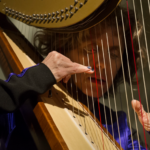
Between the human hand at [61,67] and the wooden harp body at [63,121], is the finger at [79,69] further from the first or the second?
the wooden harp body at [63,121]

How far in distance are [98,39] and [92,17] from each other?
0.20 meters

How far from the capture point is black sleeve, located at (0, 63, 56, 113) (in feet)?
2.15

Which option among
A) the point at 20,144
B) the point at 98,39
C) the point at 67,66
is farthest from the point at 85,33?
the point at 20,144

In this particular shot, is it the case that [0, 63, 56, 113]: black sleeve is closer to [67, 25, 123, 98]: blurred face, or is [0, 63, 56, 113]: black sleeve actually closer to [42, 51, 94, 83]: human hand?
[42, 51, 94, 83]: human hand

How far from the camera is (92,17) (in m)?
0.73

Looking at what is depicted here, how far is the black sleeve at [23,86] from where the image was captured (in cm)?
65

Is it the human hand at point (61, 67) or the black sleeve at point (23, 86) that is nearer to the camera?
the black sleeve at point (23, 86)

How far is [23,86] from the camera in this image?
0.68 m

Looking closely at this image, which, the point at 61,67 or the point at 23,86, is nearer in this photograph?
the point at 23,86

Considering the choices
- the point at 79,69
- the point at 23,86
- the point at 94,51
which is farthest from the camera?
the point at 94,51

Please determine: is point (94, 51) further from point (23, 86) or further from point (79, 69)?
point (23, 86)

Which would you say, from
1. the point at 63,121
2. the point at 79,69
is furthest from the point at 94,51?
the point at 63,121

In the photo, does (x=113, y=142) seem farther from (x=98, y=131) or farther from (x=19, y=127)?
(x=19, y=127)

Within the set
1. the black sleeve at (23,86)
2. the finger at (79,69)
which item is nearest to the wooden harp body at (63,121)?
the black sleeve at (23,86)
